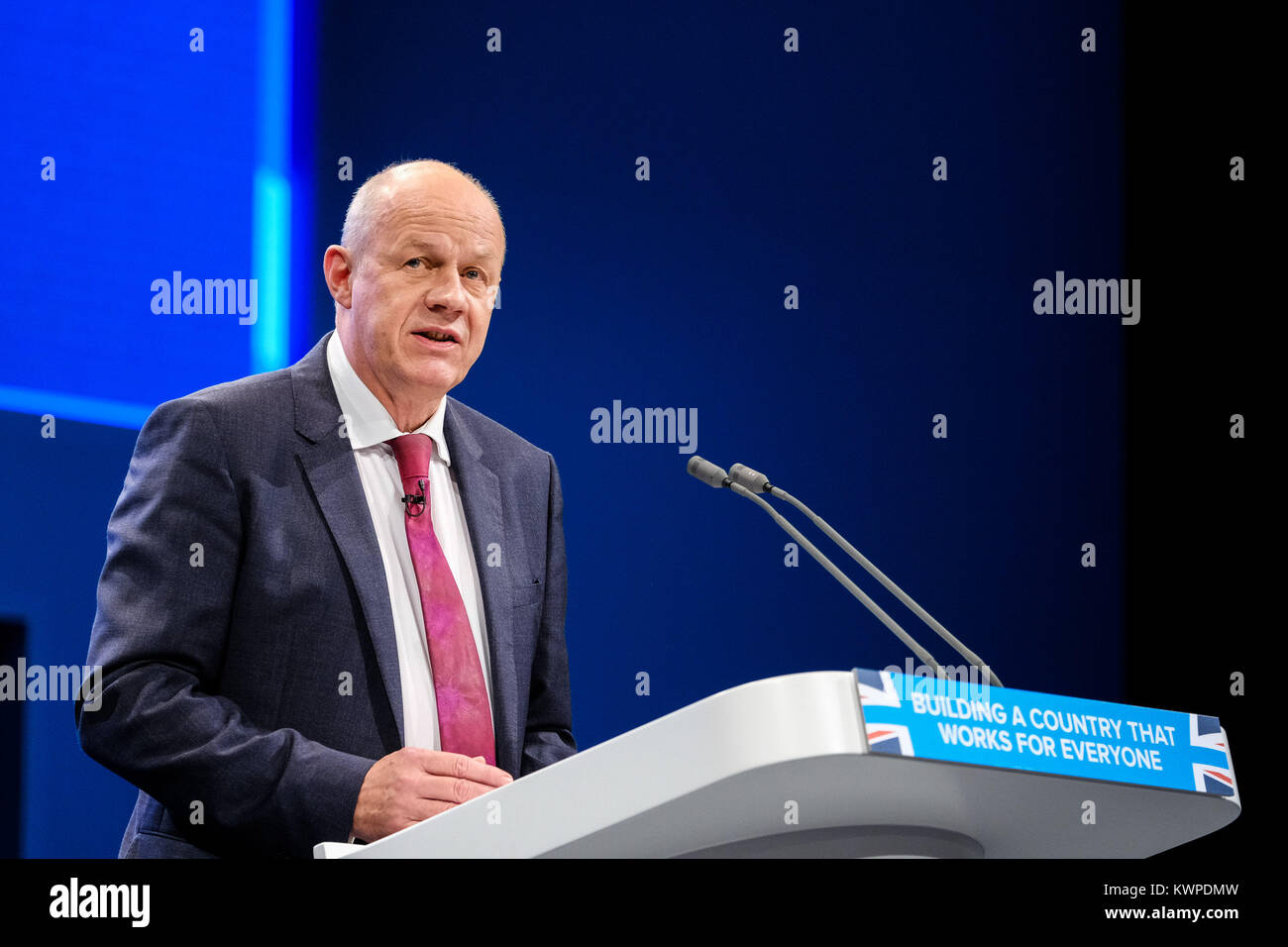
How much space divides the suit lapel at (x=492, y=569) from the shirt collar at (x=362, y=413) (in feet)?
0.11

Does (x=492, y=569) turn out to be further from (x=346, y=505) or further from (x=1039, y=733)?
(x=1039, y=733)

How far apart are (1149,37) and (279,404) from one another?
2.30 meters

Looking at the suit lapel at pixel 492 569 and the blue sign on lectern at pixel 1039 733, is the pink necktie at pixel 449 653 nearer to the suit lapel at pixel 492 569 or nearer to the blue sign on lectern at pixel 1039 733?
the suit lapel at pixel 492 569

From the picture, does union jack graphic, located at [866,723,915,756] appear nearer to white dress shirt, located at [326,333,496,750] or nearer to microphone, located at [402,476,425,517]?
white dress shirt, located at [326,333,496,750]

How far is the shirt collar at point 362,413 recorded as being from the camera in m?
2.00

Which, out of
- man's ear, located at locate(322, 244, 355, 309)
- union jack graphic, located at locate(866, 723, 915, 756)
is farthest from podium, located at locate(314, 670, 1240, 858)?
man's ear, located at locate(322, 244, 355, 309)

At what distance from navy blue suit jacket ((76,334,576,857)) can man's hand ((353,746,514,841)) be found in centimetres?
2

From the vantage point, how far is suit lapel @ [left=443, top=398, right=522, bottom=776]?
1.88 meters

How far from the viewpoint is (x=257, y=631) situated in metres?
1.79

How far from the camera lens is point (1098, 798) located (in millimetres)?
1038

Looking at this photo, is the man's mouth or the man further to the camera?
the man's mouth

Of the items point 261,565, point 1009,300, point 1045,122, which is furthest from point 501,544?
point 1045,122

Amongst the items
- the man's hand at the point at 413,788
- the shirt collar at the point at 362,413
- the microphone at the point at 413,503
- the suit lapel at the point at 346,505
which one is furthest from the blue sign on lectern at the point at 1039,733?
the shirt collar at the point at 362,413

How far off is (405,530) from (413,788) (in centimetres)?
53
